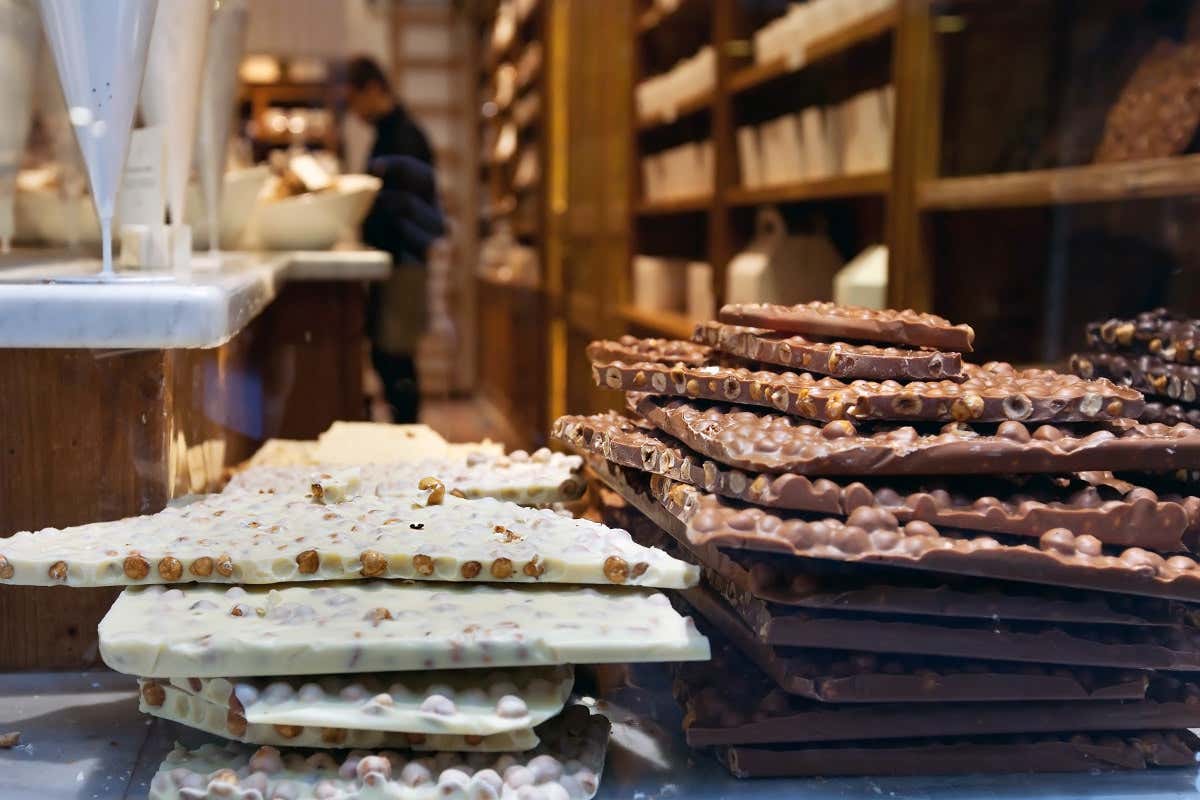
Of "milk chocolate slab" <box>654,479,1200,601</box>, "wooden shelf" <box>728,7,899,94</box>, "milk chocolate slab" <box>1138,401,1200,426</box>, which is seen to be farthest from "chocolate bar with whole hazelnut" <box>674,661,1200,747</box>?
"wooden shelf" <box>728,7,899,94</box>

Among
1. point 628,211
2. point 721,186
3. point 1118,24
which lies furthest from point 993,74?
point 628,211

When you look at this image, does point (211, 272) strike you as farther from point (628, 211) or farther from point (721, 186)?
point (628, 211)

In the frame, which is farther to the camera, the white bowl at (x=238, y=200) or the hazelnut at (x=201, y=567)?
the white bowl at (x=238, y=200)

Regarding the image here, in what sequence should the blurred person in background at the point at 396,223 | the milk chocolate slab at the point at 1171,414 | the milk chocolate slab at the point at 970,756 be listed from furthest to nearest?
1. the blurred person in background at the point at 396,223
2. the milk chocolate slab at the point at 1171,414
3. the milk chocolate slab at the point at 970,756

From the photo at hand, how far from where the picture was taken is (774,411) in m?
0.94

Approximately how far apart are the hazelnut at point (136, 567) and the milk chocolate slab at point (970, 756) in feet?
1.44

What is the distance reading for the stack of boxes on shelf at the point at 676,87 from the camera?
3.16 metres

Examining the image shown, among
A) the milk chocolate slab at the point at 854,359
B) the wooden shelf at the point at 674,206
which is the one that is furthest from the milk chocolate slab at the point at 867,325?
the wooden shelf at the point at 674,206

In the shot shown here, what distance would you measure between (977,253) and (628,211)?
80.1 inches

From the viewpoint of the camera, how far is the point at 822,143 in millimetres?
2438

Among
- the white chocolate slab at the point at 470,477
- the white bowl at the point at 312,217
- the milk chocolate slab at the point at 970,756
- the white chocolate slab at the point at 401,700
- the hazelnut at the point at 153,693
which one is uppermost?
→ the white bowl at the point at 312,217

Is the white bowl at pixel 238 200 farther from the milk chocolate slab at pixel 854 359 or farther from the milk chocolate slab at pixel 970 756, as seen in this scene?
the milk chocolate slab at pixel 970 756

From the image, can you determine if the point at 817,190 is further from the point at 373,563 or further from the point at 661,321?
the point at 373,563

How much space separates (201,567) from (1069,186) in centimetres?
132
